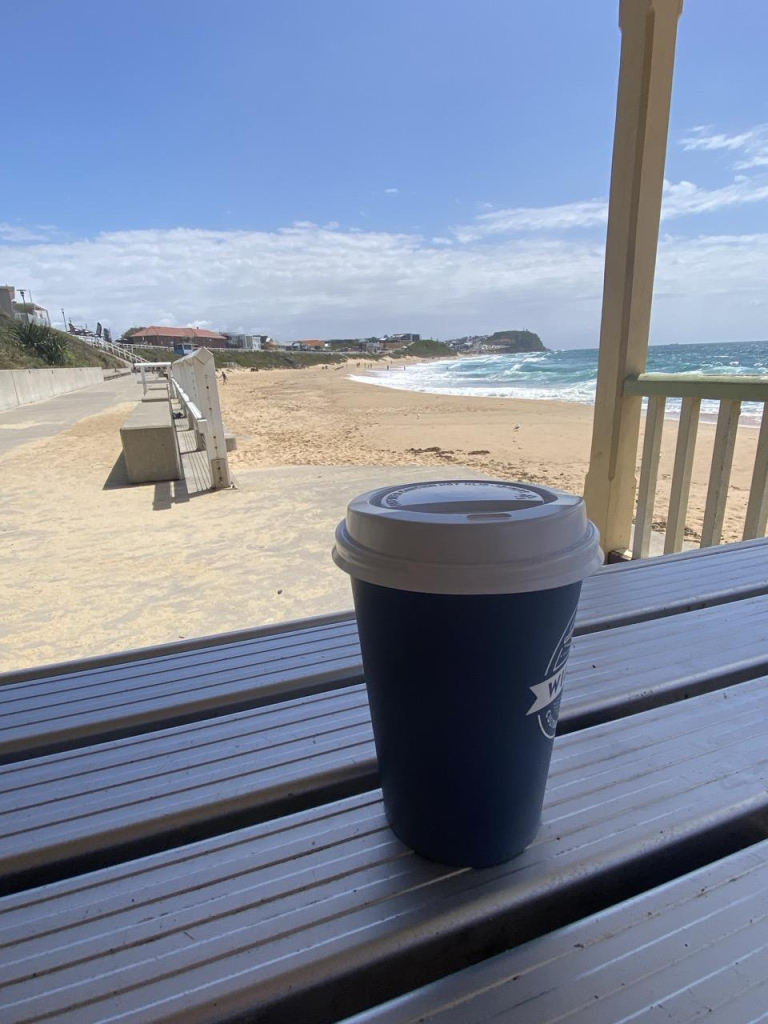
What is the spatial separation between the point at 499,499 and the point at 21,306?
54.8 meters

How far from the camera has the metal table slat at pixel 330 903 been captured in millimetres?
518

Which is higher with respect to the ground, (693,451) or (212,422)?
(693,451)

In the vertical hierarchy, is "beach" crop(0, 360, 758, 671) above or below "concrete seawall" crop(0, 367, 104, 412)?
below

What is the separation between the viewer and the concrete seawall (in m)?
14.4

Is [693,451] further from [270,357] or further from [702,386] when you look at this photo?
[270,357]

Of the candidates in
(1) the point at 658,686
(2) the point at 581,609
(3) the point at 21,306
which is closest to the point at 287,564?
(2) the point at 581,609

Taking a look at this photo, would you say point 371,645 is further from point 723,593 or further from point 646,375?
point 646,375

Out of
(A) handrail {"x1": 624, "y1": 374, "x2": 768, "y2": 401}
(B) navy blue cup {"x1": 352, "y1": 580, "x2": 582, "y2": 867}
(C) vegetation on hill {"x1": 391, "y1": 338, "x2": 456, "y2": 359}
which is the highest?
(A) handrail {"x1": 624, "y1": 374, "x2": 768, "y2": 401}

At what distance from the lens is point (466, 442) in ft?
32.2

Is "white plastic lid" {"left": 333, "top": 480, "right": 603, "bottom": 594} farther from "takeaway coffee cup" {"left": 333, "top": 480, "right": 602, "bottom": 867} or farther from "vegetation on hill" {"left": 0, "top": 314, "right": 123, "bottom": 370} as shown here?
"vegetation on hill" {"left": 0, "top": 314, "right": 123, "bottom": 370}

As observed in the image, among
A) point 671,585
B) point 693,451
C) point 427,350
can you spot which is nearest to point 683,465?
point 693,451

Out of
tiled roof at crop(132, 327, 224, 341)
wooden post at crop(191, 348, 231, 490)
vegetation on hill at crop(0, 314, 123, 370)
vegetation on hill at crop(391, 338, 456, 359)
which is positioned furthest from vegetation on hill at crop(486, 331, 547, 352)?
wooden post at crop(191, 348, 231, 490)

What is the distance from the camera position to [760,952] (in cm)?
54

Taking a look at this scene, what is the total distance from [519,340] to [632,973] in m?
116
